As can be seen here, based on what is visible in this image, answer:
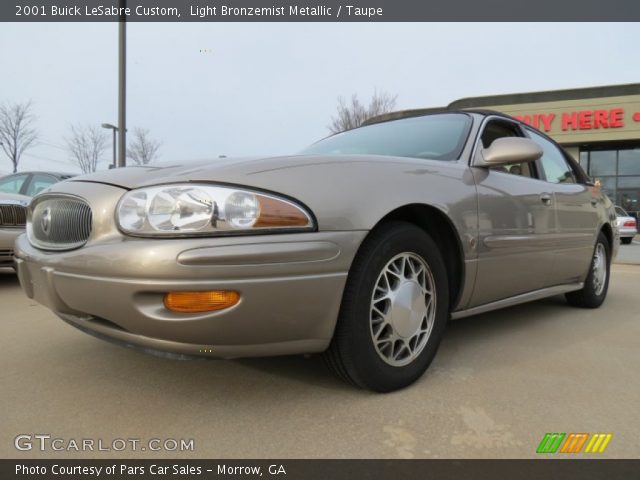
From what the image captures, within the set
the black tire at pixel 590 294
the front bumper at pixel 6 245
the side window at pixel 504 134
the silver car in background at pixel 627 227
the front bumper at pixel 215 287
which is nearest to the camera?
the front bumper at pixel 215 287

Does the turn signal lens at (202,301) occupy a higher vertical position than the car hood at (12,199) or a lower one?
lower

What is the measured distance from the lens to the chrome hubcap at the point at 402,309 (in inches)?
74.4

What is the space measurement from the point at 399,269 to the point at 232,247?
0.78 metres

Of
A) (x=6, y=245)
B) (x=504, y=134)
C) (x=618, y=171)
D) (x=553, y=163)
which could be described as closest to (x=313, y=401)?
Result: (x=504, y=134)

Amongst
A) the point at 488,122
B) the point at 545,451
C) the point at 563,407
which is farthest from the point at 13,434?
the point at 488,122

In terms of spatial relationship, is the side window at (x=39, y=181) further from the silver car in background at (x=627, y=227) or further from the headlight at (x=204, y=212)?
the silver car in background at (x=627, y=227)

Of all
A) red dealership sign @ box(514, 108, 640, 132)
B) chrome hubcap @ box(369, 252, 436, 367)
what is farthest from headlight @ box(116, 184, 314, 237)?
red dealership sign @ box(514, 108, 640, 132)

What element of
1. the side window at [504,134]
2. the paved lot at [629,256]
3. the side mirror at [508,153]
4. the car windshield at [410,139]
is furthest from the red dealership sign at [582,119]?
the side mirror at [508,153]

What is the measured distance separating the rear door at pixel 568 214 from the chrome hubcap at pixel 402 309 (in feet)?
4.34

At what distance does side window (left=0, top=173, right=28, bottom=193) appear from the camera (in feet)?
18.5

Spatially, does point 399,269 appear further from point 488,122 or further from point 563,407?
point 488,122
